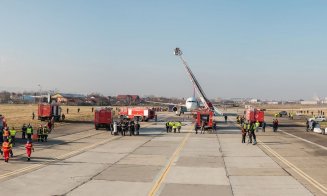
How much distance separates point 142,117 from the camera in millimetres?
71375

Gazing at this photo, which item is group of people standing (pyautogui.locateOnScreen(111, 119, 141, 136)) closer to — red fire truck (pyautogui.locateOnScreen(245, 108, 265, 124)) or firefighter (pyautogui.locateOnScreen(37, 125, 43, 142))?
firefighter (pyautogui.locateOnScreen(37, 125, 43, 142))

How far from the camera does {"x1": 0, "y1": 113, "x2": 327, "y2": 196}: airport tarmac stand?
623 inches

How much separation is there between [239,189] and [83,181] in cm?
634

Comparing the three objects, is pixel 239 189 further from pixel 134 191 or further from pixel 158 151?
pixel 158 151

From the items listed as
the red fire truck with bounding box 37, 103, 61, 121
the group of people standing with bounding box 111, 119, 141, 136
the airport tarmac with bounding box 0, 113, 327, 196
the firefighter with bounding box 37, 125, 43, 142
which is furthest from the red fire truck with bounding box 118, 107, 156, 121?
the airport tarmac with bounding box 0, 113, 327, 196

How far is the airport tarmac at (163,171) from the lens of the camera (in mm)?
15812

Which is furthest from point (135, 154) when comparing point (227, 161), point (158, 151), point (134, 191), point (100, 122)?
point (100, 122)

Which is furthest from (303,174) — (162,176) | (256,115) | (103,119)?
(256,115)

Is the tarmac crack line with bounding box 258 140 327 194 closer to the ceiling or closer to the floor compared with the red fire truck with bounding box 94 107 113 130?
closer to the floor

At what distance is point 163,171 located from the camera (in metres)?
20.2

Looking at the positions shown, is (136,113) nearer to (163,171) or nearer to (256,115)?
(256,115)

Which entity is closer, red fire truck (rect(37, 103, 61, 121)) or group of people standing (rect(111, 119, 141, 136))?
group of people standing (rect(111, 119, 141, 136))

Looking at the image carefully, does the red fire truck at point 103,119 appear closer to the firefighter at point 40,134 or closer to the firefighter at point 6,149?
the firefighter at point 40,134

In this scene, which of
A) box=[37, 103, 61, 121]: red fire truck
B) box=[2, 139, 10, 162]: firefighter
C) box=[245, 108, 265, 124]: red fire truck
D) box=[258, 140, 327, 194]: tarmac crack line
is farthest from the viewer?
box=[37, 103, 61, 121]: red fire truck
